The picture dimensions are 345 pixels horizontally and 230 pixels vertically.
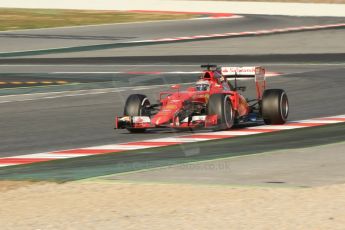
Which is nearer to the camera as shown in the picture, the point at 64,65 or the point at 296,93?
the point at 296,93

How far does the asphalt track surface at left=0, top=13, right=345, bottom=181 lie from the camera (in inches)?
804

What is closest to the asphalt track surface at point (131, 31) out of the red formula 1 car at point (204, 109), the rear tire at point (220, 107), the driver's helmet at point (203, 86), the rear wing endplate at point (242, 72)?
the rear wing endplate at point (242, 72)

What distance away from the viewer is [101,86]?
1251 inches

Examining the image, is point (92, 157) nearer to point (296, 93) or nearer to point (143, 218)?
point (143, 218)

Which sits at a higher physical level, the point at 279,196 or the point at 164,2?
the point at 164,2

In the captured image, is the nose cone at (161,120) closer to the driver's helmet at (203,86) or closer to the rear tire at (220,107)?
the rear tire at (220,107)

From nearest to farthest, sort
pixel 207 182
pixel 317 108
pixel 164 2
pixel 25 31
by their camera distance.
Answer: pixel 207 182, pixel 317 108, pixel 25 31, pixel 164 2

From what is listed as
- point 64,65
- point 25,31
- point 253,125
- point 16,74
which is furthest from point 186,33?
point 253,125

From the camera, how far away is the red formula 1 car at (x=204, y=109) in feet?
64.8

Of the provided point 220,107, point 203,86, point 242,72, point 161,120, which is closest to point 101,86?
point 242,72

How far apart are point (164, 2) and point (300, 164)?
2389 inches

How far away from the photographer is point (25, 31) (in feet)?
185

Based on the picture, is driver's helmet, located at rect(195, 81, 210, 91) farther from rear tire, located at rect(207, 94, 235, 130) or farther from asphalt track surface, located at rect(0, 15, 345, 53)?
asphalt track surface, located at rect(0, 15, 345, 53)

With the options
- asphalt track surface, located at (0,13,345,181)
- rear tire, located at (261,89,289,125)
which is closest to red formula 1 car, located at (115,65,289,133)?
rear tire, located at (261,89,289,125)
